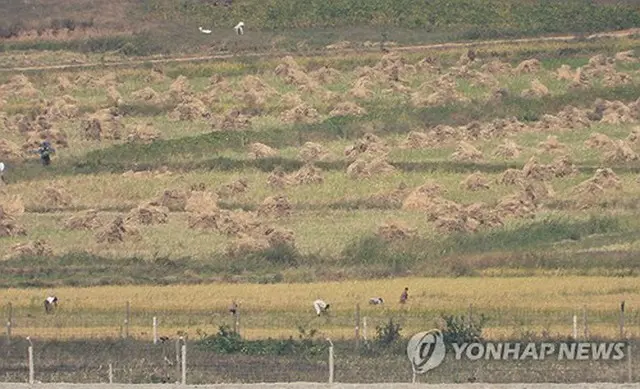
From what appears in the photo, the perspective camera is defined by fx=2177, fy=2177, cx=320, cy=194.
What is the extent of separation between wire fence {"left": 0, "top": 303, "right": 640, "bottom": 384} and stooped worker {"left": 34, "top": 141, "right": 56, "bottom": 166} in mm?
24868

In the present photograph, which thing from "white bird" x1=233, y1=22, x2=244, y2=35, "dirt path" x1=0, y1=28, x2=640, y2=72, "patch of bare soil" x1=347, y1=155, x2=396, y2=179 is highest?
"white bird" x1=233, y1=22, x2=244, y2=35

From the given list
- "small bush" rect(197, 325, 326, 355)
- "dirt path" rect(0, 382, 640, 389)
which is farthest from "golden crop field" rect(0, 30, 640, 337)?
"dirt path" rect(0, 382, 640, 389)

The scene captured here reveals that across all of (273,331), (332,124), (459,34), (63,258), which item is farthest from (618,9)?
(273,331)

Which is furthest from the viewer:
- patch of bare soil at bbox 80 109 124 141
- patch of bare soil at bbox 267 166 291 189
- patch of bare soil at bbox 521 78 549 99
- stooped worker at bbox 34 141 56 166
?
patch of bare soil at bbox 521 78 549 99

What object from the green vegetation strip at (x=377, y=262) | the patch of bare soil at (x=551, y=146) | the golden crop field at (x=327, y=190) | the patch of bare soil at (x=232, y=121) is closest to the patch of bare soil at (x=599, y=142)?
the golden crop field at (x=327, y=190)

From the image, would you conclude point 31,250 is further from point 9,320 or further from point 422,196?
point 9,320

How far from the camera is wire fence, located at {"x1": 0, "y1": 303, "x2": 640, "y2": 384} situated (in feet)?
132

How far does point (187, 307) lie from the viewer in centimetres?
5169

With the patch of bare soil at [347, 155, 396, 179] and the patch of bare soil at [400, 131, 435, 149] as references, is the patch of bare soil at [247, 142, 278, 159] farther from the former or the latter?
the patch of bare soil at [400, 131, 435, 149]

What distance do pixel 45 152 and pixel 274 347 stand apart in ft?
115

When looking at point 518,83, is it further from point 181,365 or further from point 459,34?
point 181,365

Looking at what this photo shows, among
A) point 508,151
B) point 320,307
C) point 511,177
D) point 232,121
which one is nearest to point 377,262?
point 320,307

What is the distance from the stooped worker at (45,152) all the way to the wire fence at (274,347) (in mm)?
24868

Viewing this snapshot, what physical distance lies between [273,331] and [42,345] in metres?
5.91
